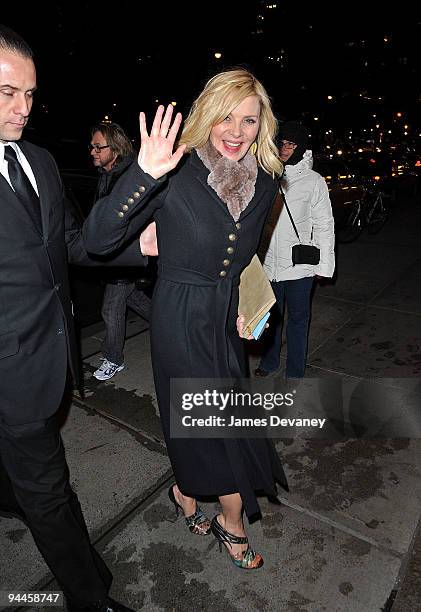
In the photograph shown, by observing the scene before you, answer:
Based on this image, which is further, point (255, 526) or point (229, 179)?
point (255, 526)

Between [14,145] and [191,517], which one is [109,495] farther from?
[14,145]

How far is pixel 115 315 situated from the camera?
13.9 ft

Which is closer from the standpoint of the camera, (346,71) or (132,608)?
(132,608)

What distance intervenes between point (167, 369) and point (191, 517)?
102cm

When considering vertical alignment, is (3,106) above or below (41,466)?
above

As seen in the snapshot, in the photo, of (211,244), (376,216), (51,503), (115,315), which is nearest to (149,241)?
(211,244)

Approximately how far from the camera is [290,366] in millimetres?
4250

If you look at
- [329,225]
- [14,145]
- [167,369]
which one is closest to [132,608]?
[167,369]

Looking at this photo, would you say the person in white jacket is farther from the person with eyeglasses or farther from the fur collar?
the fur collar

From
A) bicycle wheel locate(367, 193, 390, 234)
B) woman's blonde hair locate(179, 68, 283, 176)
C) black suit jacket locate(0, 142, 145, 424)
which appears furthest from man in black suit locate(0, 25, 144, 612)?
bicycle wheel locate(367, 193, 390, 234)

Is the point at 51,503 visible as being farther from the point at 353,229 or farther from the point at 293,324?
the point at 353,229

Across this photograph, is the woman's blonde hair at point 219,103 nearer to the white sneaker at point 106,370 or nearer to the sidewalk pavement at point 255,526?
the sidewalk pavement at point 255,526

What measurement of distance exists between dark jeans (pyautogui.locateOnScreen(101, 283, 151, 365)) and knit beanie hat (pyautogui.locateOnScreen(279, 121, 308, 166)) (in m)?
1.79

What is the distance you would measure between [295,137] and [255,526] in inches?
110
